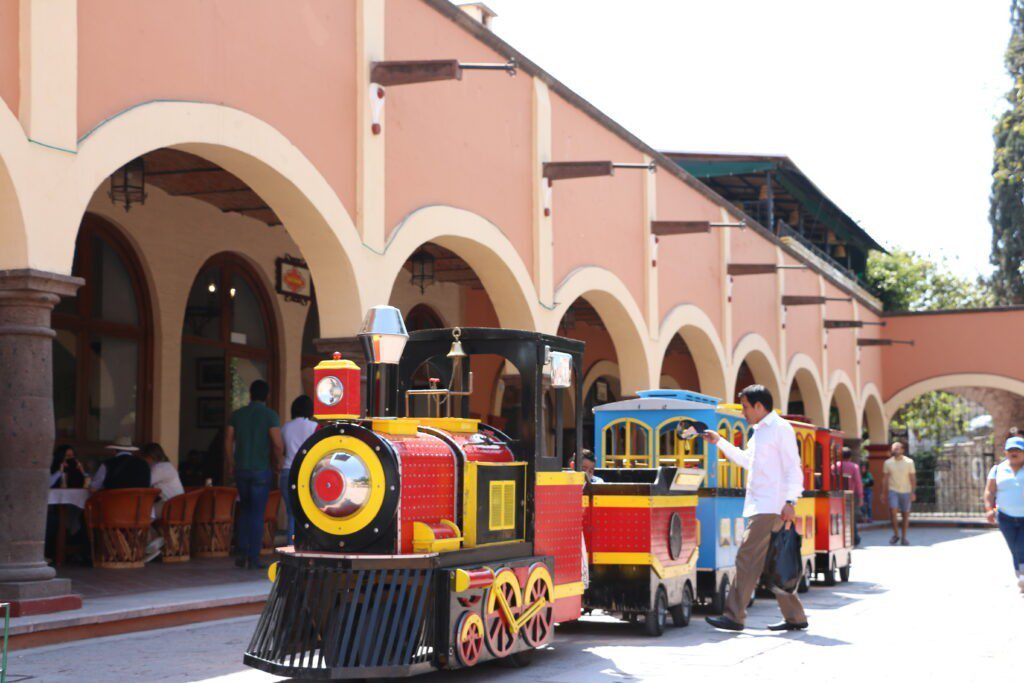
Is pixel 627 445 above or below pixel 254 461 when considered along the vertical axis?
above

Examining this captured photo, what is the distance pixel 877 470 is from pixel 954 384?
298 cm

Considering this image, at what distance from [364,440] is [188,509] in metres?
6.32

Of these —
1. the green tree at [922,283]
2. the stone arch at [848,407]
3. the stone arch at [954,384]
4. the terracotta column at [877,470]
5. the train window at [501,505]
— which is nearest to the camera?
the train window at [501,505]

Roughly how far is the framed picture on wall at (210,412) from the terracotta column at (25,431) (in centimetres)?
648

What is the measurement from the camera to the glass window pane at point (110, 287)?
13.3 metres

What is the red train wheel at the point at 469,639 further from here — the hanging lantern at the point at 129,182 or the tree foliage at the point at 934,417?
the tree foliage at the point at 934,417

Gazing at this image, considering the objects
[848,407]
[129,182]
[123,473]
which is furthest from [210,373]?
[848,407]

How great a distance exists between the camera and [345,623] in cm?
641

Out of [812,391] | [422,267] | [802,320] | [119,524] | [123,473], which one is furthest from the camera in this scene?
[812,391]

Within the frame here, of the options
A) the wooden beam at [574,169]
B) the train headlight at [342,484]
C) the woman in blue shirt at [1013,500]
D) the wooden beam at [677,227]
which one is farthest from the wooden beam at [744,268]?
the train headlight at [342,484]

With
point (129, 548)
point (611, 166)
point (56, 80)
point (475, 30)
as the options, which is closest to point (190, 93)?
point (56, 80)

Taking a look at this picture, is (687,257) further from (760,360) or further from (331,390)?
(331,390)

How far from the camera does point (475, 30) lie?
14.2 meters

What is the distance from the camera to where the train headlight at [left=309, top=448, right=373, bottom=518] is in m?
6.64
